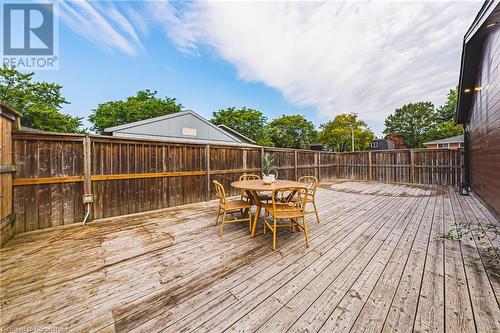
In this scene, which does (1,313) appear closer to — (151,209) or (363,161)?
(151,209)

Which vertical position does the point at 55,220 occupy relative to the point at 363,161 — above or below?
below

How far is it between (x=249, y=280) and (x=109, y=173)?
347 centimetres

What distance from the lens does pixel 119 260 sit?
207 centimetres

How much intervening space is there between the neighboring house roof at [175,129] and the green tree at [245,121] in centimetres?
1265

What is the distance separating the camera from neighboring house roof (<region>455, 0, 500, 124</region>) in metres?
2.60

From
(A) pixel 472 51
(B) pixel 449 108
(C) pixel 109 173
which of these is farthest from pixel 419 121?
(C) pixel 109 173

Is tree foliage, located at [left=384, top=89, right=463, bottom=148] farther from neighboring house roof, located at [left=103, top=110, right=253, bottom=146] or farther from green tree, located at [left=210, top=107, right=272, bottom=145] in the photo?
neighboring house roof, located at [left=103, top=110, right=253, bottom=146]

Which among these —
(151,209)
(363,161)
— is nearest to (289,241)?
(151,209)

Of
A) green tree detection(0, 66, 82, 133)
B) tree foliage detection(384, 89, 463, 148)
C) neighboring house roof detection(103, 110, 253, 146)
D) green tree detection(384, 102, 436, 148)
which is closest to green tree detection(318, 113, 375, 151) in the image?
tree foliage detection(384, 89, 463, 148)

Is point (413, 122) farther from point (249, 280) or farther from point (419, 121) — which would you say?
point (249, 280)

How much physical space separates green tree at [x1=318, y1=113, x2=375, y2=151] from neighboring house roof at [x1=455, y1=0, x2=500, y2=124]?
15.2 metres

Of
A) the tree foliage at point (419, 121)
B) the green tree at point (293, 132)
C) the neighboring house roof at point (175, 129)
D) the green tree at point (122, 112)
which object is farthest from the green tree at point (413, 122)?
the green tree at point (122, 112)

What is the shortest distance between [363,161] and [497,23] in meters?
7.28

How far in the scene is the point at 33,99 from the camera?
1461 centimetres
